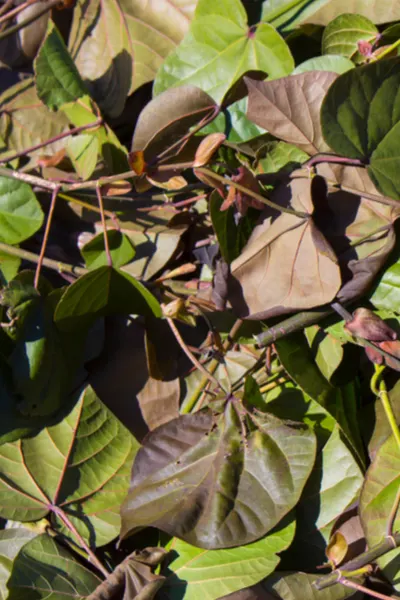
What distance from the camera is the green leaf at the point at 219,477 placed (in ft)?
3.10

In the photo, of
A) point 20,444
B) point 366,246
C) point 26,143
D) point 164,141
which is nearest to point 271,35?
point 164,141

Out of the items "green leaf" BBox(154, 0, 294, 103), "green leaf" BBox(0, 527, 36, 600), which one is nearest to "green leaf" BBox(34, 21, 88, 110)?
"green leaf" BBox(154, 0, 294, 103)

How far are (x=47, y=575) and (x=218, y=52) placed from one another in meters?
0.88

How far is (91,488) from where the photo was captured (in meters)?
1.09

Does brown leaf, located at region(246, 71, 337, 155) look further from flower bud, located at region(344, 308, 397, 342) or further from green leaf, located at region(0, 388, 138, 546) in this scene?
green leaf, located at region(0, 388, 138, 546)

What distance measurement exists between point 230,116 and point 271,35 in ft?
0.46

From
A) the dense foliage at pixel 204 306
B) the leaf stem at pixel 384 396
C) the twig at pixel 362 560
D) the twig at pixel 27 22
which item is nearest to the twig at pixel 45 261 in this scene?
the dense foliage at pixel 204 306

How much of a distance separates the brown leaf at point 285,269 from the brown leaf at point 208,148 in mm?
141

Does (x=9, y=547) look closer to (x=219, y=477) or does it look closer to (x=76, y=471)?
(x=76, y=471)

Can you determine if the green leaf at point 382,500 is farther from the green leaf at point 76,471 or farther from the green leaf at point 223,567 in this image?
the green leaf at point 76,471

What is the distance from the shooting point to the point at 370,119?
2.81 ft

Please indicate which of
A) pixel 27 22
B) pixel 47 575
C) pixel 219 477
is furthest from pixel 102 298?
pixel 27 22

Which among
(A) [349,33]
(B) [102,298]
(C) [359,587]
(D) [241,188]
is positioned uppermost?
(A) [349,33]

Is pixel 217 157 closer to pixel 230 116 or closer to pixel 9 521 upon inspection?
pixel 230 116
